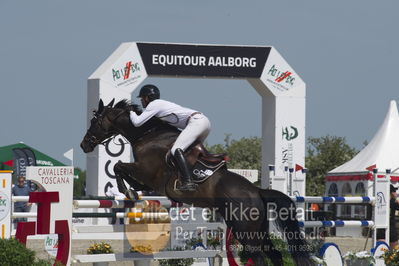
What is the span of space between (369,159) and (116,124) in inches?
576

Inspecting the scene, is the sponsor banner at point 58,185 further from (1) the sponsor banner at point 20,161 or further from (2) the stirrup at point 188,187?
(1) the sponsor banner at point 20,161

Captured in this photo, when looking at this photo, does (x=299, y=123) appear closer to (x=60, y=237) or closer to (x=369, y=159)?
(x=369, y=159)

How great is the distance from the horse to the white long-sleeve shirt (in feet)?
0.38

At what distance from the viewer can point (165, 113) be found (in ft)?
26.1

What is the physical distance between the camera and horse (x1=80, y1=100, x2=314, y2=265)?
764 cm

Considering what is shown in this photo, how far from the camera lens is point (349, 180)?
72.1 feet

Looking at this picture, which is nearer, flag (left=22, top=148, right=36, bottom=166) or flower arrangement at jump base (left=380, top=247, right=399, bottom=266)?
flower arrangement at jump base (left=380, top=247, right=399, bottom=266)

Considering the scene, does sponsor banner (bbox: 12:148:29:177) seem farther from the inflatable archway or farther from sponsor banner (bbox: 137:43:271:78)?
sponsor banner (bbox: 137:43:271:78)

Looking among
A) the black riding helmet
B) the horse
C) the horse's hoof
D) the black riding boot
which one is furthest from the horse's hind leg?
the black riding helmet

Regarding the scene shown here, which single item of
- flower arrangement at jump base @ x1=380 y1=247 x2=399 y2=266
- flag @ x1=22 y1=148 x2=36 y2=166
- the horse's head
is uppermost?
flag @ x1=22 y1=148 x2=36 y2=166

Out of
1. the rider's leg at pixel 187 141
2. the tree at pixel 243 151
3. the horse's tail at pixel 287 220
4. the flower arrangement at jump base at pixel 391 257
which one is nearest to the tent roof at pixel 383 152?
the flower arrangement at jump base at pixel 391 257

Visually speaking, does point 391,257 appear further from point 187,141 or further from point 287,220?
point 187,141

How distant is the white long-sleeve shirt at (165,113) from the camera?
7.91 m

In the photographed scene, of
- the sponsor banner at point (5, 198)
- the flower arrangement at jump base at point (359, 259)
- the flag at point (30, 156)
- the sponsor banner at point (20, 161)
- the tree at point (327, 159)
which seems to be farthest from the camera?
the tree at point (327, 159)
